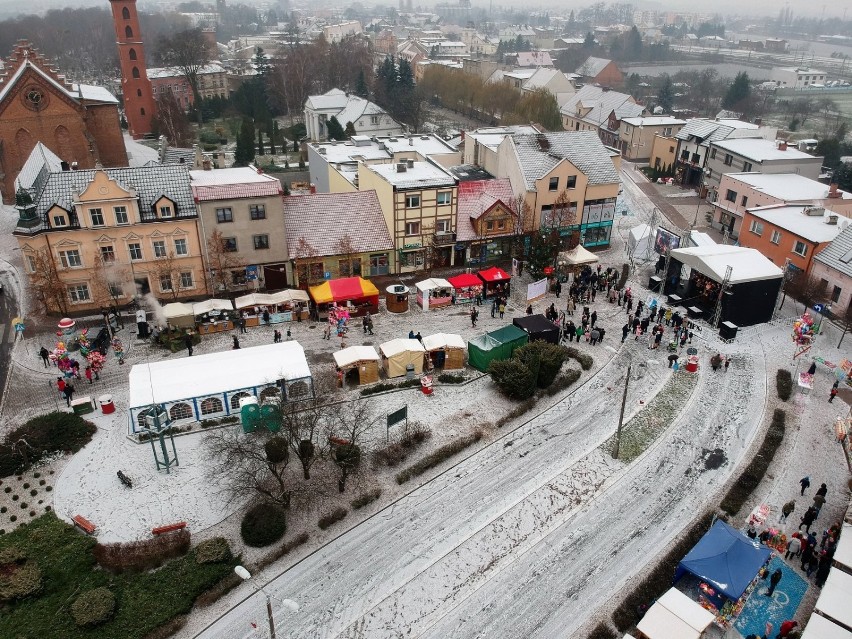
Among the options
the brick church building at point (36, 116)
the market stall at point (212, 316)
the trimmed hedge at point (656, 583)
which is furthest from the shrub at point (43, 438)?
the brick church building at point (36, 116)

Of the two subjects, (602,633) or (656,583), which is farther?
(656,583)

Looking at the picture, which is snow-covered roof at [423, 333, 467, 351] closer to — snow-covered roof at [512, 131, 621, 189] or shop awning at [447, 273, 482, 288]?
shop awning at [447, 273, 482, 288]

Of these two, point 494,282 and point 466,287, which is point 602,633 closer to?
point 466,287

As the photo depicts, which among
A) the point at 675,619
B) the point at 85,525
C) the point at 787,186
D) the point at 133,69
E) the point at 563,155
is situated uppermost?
the point at 133,69

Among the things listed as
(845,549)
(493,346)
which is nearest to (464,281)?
(493,346)

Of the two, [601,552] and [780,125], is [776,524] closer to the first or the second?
[601,552]
